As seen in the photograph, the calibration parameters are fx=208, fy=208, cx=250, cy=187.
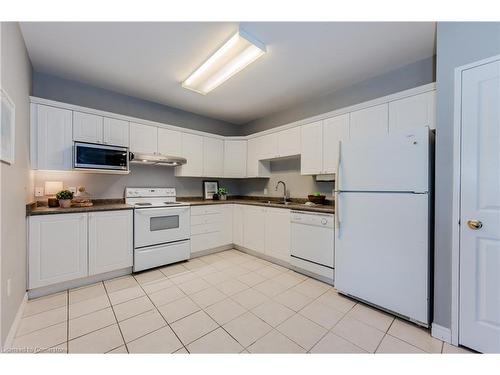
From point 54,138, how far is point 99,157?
483 mm

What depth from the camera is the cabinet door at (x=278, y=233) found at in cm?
296

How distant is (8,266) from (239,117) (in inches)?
149

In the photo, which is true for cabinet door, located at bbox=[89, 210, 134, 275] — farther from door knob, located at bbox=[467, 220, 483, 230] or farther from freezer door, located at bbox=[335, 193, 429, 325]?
door knob, located at bbox=[467, 220, 483, 230]

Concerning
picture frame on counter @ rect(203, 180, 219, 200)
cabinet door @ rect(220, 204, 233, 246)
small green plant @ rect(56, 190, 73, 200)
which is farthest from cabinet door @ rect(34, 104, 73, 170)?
cabinet door @ rect(220, 204, 233, 246)

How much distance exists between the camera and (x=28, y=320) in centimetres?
176

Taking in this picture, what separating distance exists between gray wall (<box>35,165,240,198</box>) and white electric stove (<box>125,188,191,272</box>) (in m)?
0.15

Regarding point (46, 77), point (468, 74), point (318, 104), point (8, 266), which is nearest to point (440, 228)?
point (468, 74)

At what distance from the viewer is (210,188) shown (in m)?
4.20

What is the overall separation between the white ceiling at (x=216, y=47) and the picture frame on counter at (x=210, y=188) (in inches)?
65.7

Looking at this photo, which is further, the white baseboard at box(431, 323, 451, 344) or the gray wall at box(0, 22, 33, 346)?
the white baseboard at box(431, 323, 451, 344)

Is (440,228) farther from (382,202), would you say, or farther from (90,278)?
(90,278)

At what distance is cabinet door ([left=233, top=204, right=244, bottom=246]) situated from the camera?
3.67 metres

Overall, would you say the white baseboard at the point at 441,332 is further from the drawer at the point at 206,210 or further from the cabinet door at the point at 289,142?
the drawer at the point at 206,210

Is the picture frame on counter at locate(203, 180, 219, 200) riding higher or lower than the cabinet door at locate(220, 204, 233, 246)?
higher
